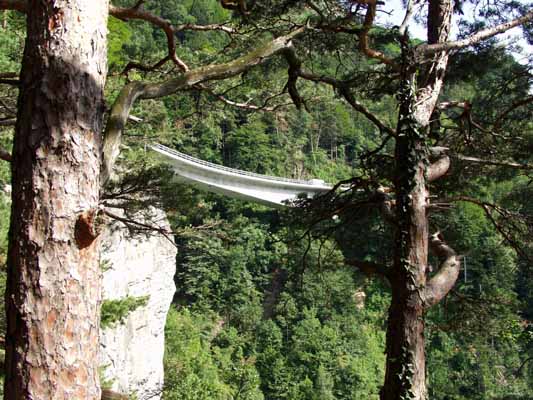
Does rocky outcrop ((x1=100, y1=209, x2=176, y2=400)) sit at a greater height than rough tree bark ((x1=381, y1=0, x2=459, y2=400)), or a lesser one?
lesser

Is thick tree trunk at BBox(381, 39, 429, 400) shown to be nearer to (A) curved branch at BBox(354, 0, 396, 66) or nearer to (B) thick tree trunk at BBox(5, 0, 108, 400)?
(A) curved branch at BBox(354, 0, 396, 66)

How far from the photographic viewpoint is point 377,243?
5656mm

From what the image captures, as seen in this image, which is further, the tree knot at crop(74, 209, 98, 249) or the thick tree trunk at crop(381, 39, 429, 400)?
the thick tree trunk at crop(381, 39, 429, 400)

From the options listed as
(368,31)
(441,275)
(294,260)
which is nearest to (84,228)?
(441,275)

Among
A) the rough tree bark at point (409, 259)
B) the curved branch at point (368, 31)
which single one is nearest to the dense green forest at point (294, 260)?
the curved branch at point (368, 31)

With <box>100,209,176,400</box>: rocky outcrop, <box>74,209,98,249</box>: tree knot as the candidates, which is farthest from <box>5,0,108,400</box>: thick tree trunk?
<box>100,209,176,400</box>: rocky outcrop

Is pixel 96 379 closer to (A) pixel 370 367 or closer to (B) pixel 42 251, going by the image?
(B) pixel 42 251

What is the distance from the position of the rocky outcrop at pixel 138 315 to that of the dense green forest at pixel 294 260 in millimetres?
882

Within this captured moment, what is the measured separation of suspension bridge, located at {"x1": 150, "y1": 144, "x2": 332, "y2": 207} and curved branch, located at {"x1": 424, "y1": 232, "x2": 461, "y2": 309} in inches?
485

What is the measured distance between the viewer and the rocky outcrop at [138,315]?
1127 centimetres

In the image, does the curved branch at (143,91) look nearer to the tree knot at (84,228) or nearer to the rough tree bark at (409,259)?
the tree knot at (84,228)

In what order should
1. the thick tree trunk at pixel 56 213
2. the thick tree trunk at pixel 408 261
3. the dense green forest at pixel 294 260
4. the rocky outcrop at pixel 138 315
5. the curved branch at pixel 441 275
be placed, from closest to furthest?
the thick tree trunk at pixel 56 213
the thick tree trunk at pixel 408 261
the curved branch at pixel 441 275
the dense green forest at pixel 294 260
the rocky outcrop at pixel 138 315

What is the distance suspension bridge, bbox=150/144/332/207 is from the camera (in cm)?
1727

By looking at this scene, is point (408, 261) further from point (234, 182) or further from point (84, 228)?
point (234, 182)
